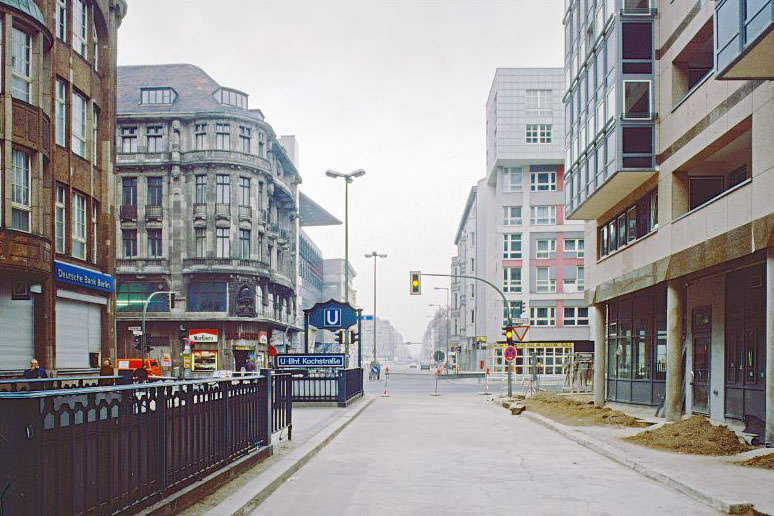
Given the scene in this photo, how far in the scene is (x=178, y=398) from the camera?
7.80 metres

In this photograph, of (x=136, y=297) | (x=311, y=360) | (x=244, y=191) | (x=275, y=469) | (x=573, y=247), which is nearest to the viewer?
(x=275, y=469)

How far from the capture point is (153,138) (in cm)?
6000

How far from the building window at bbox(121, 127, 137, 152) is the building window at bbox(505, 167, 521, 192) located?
33341mm

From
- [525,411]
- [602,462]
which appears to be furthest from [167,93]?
[602,462]

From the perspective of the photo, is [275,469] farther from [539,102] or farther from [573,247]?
[539,102]

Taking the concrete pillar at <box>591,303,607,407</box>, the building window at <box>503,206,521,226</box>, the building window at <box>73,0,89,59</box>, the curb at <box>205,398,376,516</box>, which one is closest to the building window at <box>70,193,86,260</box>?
the building window at <box>73,0,89,59</box>

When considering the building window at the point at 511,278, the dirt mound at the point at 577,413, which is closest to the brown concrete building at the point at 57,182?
the dirt mound at the point at 577,413

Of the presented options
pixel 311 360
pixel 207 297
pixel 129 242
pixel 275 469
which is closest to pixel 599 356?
pixel 311 360

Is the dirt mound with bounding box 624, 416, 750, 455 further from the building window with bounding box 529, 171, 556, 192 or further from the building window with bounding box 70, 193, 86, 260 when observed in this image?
the building window with bounding box 529, 171, 556, 192

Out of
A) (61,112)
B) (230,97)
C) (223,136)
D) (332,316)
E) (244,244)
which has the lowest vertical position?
(332,316)

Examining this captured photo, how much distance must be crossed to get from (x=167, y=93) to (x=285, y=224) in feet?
61.5

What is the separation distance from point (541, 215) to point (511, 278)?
6.45 m

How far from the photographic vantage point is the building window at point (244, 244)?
2334 inches

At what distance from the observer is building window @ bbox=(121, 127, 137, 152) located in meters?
60.1
